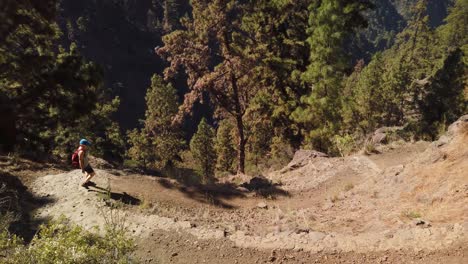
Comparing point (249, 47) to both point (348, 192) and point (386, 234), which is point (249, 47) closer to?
point (348, 192)

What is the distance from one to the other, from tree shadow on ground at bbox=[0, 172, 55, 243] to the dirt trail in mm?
337

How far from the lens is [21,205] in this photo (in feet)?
34.3

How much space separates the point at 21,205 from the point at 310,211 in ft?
26.6

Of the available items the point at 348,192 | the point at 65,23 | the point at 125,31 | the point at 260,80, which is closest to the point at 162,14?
the point at 125,31

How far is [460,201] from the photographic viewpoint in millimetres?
8266

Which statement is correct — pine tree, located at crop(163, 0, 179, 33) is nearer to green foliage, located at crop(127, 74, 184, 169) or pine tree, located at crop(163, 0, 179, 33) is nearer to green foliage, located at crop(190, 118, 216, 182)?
green foliage, located at crop(190, 118, 216, 182)

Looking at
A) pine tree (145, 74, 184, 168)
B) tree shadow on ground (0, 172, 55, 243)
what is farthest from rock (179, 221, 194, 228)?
pine tree (145, 74, 184, 168)

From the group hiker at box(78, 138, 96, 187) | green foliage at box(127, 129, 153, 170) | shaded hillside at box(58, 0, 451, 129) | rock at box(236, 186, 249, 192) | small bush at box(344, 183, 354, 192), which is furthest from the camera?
shaded hillside at box(58, 0, 451, 129)

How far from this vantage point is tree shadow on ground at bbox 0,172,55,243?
9.28m

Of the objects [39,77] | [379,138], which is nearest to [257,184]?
[379,138]

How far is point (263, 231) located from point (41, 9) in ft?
36.7

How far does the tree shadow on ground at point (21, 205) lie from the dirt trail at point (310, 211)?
337 mm

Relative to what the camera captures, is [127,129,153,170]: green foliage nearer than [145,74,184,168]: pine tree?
No

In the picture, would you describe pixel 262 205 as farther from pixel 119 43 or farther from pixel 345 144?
pixel 119 43
